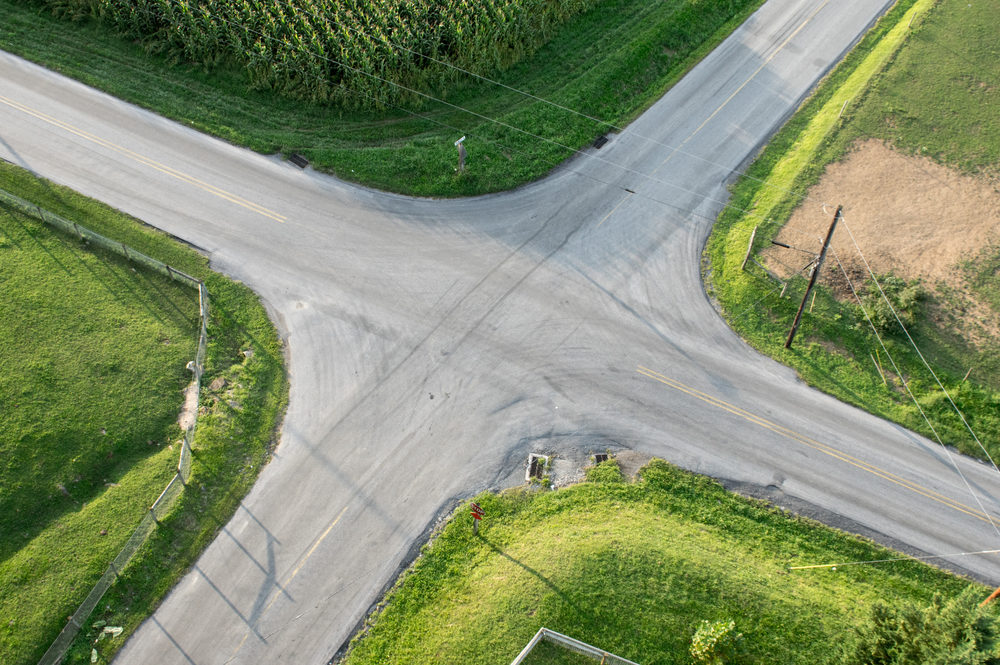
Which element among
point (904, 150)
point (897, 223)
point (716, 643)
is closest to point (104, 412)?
point (716, 643)

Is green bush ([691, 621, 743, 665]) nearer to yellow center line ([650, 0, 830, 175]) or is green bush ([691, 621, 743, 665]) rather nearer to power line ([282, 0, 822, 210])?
yellow center line ([650, 0, 830, 175])

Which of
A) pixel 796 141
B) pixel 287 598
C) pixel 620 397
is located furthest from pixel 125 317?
pixel 796 141

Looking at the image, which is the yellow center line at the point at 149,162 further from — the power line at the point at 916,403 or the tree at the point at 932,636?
the tree at the point at 932,636

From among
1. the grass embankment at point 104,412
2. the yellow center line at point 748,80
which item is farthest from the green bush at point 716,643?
the yellow center line at point 748,80

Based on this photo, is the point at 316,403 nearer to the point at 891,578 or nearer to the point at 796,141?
the point at 891,578

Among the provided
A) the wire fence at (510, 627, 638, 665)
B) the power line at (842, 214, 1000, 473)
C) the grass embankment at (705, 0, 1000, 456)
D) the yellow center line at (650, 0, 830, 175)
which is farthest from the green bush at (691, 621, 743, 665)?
the yellow center line at (650, 0, 830, 175)

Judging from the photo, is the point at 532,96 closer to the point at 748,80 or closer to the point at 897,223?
the point at 748,80
